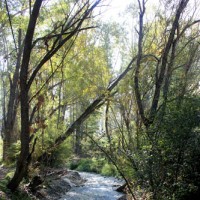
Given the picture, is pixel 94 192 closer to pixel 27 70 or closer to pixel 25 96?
pixel 25 96

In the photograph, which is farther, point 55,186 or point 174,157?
point 55,186

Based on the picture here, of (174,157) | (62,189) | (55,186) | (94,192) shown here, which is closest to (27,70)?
(174,157)

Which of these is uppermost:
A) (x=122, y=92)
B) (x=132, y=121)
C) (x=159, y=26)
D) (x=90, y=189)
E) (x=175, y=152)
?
(x=159, y=26)

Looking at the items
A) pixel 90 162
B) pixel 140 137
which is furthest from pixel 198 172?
pixel 90 162

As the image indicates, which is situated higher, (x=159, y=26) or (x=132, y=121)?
(x=159, y=26)

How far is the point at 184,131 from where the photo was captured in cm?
628

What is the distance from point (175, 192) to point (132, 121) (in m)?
5.58

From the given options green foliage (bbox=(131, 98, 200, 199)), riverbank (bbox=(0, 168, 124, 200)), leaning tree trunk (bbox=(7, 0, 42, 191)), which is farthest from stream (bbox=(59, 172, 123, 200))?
green foliage (bbox=(131, 98, 200, 199))

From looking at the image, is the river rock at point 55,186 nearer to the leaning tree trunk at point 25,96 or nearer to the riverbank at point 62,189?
the riverbank at point 62,189

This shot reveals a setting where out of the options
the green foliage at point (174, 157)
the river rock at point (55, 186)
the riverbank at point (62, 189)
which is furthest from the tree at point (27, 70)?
the green foliage at point (174, 157)

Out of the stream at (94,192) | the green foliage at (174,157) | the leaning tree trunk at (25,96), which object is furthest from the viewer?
the stream at (94,192)

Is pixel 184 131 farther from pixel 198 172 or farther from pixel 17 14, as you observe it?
pixel 17 14

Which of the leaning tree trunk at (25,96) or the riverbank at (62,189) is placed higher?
the leaning tree trunk at (25,96)

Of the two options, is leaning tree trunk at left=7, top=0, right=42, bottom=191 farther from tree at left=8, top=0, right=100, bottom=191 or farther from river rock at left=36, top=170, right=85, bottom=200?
river rock at left=36, top=170, right=85, bottom=200
